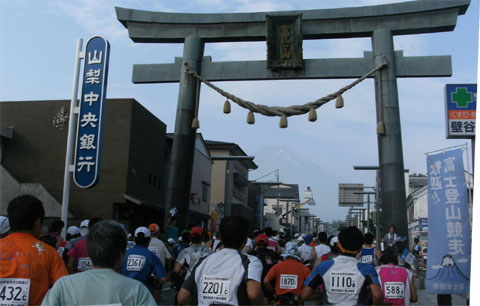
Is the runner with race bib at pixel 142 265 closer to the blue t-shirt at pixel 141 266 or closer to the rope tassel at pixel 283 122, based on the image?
the blue t-shirt at pixel 141 266

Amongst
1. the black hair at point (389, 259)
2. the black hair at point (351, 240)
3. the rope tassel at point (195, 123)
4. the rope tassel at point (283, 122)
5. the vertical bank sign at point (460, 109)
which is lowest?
the black hair at point (389, 259)

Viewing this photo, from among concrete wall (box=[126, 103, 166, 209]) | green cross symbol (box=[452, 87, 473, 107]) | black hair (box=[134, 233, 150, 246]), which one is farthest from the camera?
concrete wall (box=[126, 103, 166, 209])

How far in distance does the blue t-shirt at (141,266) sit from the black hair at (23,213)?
2805 millimetres

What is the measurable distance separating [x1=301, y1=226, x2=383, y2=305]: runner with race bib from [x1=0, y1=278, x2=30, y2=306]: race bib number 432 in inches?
103

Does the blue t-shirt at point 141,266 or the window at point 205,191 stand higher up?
the window at point 205,191

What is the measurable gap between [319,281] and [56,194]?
2068 centimetres

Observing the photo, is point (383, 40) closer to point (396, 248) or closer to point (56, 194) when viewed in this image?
point (396, 248)

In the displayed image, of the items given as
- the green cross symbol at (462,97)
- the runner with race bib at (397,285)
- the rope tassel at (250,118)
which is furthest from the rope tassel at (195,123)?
the runner with race bib at (397,285)

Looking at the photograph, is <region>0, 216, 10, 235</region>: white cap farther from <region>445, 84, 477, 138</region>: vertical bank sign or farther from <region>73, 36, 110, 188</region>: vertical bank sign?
<region>445, 84, 477, 138</region>: vertical bank sign

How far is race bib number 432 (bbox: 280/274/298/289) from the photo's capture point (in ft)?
23.4

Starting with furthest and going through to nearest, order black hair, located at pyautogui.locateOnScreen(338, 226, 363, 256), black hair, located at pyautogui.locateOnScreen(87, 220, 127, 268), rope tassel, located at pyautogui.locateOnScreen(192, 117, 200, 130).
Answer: rope tassel, located at pyautogui.locateOnScreen(192, 117, 200, 130) < black hair, located at pyautogui.locateOnScreen(338, 226, 363, 256) < black hair, located at pyautogui.locateOnScreen(87, 220, 127, 268)

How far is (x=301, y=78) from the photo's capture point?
1460 cm

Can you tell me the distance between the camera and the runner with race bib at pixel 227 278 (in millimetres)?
3801

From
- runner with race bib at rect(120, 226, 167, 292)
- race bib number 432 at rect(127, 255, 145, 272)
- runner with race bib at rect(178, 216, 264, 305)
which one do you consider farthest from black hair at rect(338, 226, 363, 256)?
race bib number 432 at rect(127, 255, 145, 272)
